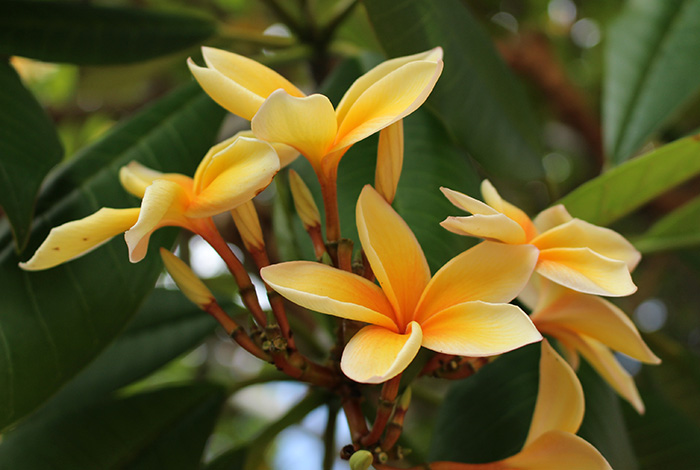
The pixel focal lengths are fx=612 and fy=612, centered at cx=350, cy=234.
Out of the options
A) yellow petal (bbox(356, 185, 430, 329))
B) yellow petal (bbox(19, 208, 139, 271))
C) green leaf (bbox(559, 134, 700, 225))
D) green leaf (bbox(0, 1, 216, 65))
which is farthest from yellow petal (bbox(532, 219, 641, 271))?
green leaf (bbox(0, 1, 216, 65))

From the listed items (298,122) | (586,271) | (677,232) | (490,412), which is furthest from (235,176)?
(677,232)

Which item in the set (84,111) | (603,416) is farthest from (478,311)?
(84,111)

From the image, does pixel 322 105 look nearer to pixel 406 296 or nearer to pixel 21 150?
pixel 406 296

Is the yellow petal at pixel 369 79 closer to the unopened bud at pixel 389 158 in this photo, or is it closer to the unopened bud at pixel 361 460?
the unopened bud at pixel 389 158

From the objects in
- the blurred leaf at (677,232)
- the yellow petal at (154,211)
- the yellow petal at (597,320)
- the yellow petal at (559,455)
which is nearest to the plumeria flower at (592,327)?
the yellow petal at (597,320)

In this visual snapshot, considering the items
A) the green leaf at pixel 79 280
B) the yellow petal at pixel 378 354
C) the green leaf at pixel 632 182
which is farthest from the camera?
the green leaf at pixel 632 182

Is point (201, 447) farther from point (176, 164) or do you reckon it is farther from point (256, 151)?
point (256, 151)
